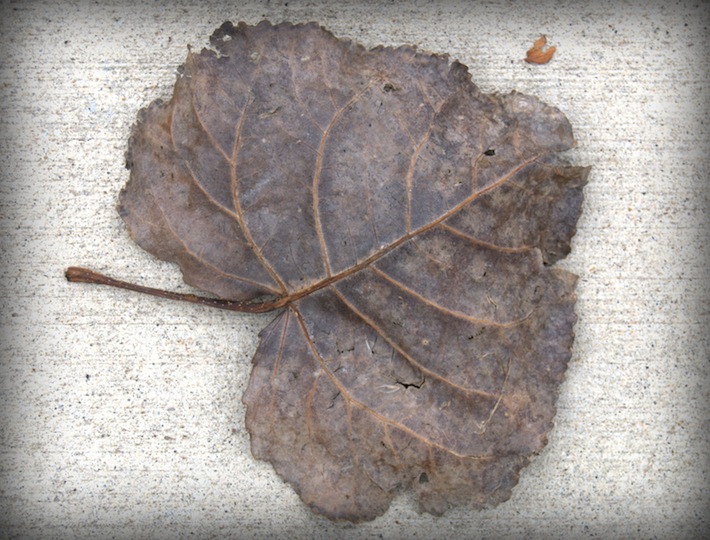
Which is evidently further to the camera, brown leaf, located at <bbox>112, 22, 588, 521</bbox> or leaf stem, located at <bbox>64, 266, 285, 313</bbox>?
leaf stem, located at <bbox>64, 266, 285, 313</bbox>

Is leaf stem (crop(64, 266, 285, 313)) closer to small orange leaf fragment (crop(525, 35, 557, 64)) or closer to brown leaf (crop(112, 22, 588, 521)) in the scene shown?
brown leaf (crop(112, 22, 588, 521))

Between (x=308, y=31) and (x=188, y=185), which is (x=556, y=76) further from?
(x=188, y=185)

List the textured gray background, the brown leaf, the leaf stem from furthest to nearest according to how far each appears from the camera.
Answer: the textured gray background, the leaf stem, the brown leaf

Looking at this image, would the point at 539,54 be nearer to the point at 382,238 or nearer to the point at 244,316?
the point at 382,238

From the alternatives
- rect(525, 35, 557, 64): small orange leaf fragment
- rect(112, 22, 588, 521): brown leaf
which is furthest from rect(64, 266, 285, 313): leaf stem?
rect(525, 35, 557, 64): small orange leaf fragment

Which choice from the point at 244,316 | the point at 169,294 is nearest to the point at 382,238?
the point at 244,316

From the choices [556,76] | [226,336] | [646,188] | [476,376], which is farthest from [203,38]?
[646,188]

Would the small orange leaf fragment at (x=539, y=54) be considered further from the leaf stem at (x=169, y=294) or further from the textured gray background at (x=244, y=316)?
the leaf stem at (x=169, y=294)
